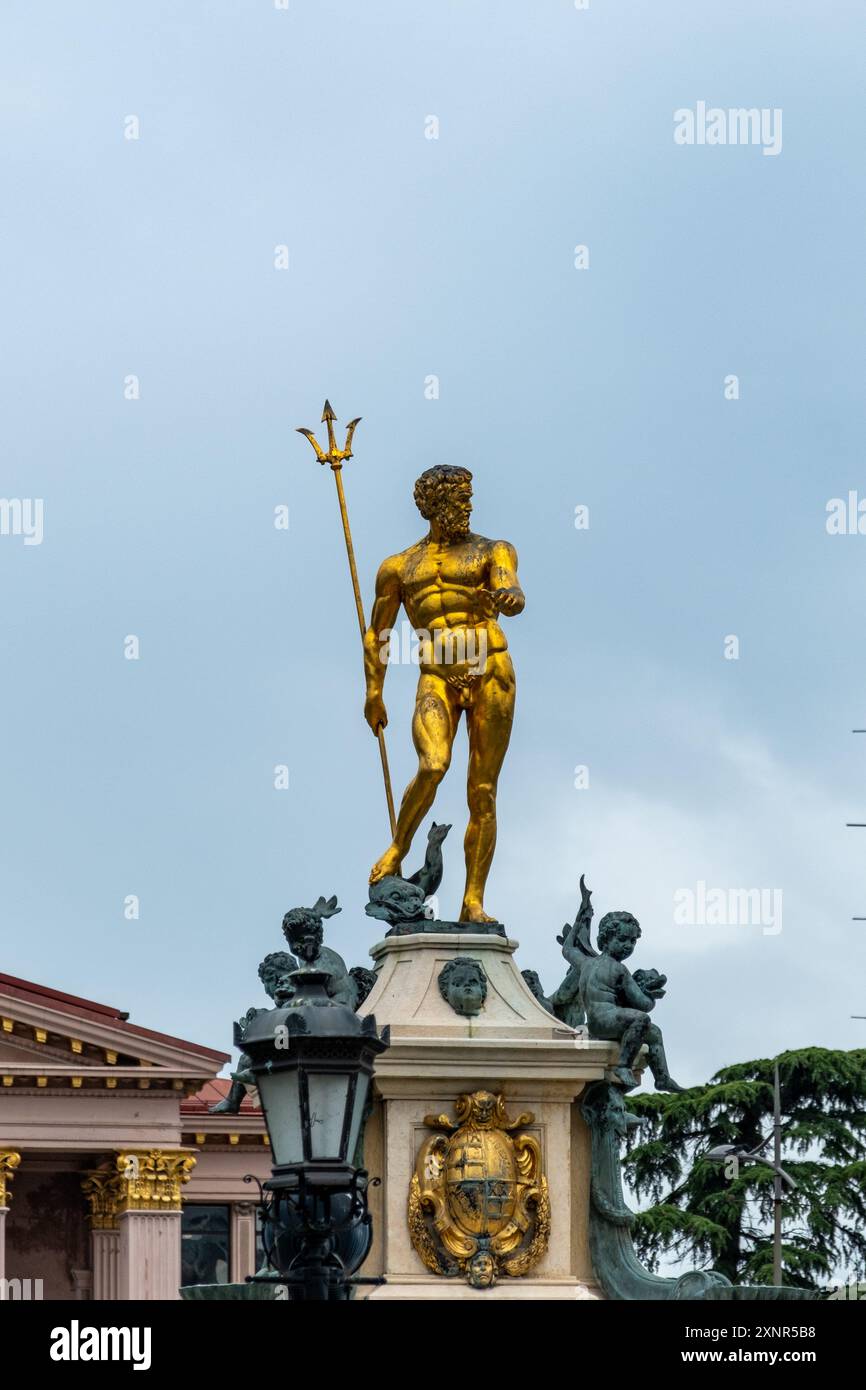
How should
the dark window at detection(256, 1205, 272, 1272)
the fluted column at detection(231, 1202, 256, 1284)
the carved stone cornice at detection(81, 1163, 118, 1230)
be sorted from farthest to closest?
the fluted column at detection(231, 1202, 256, 1284)
the carved stone cornice at detection(81, 1163, 118, 1230)
the dark window at detection(256, 1205, 272, 1272)

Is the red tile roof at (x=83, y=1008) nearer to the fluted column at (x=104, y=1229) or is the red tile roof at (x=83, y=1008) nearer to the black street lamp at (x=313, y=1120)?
the fluted column at (x=104, y=1229)

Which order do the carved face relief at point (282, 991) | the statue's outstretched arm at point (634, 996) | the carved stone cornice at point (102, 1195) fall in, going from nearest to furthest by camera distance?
the carved face relief at point (282, 991) → the statue's outstretched arm at point (634, 996) → the carved stone cornice at point (102, 1195)

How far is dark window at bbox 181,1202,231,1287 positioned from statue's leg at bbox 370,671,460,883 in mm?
63558

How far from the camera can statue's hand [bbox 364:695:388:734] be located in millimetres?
31312

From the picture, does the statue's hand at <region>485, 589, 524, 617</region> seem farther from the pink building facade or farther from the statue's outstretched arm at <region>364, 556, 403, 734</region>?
the pink building facade

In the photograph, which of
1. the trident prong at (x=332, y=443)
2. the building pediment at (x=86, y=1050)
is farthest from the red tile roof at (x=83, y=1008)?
the trident prong at (x=332, y=443)

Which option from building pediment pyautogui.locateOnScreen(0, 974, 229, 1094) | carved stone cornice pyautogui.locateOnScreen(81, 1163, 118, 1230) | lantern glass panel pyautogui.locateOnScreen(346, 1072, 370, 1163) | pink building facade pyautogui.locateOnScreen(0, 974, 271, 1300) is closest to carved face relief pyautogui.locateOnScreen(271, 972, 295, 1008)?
lantern glass panel pyautogui.locateOnScreen(346, 1072, 370, 1163)

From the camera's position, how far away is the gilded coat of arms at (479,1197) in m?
29.1

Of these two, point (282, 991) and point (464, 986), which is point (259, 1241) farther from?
point (282, 991)

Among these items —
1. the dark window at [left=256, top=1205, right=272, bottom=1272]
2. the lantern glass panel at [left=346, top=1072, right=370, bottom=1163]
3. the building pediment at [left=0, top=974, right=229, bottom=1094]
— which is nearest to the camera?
the lantern glass panel at [left=346, top=1072, right=370, bottom=1163]

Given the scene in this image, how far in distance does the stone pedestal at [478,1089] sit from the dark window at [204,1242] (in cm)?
A: 6447
